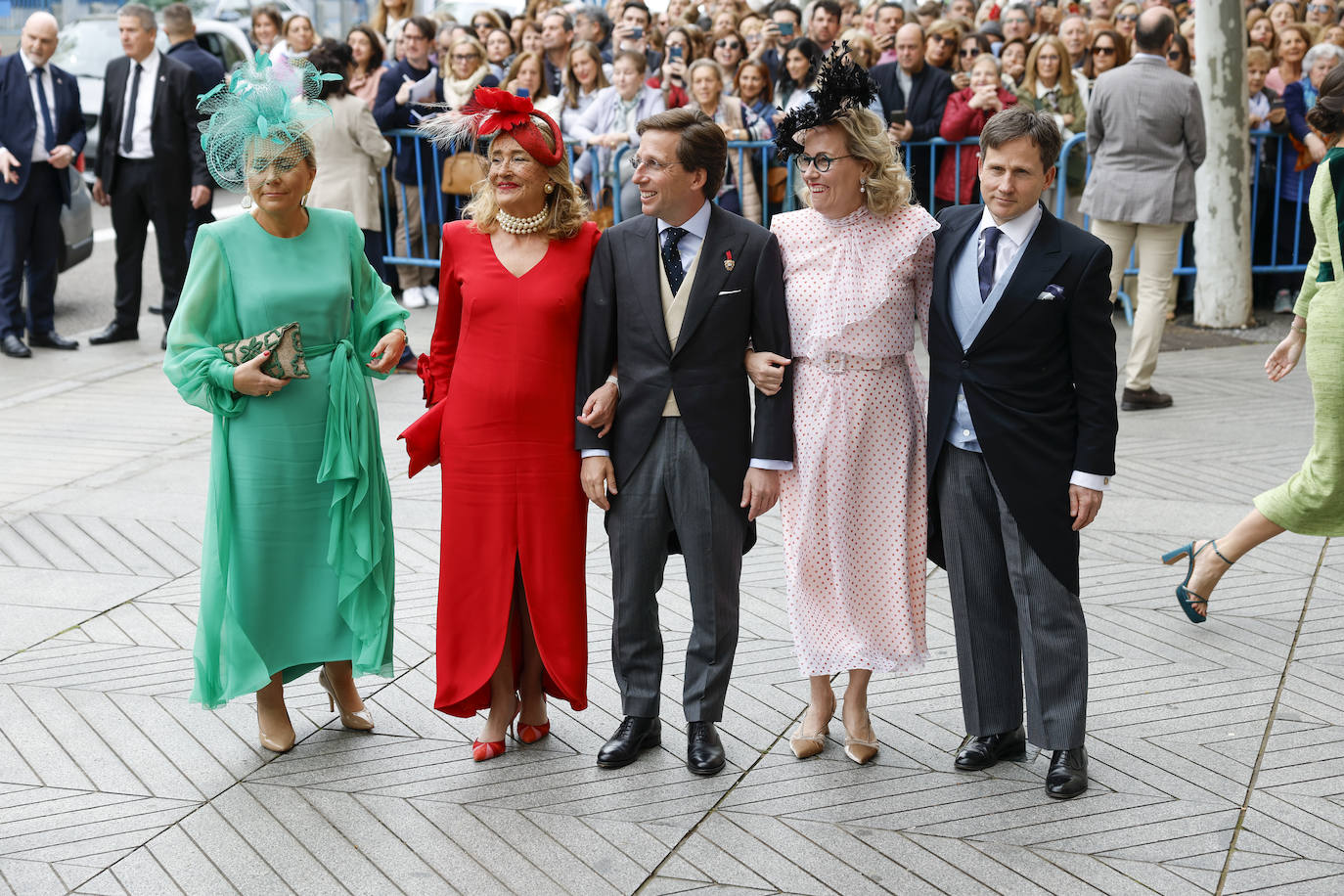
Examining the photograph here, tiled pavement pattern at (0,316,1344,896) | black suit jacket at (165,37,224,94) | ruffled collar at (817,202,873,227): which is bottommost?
tiled pavement pattern at (0,316,1344,896)

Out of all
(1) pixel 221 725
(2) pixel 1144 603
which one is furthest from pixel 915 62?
(1) pixel 221 725

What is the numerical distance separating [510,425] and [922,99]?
6909 mm

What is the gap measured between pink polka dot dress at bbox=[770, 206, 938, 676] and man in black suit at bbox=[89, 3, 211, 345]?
683cm

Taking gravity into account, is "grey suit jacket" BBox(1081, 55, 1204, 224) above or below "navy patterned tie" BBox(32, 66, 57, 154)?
below

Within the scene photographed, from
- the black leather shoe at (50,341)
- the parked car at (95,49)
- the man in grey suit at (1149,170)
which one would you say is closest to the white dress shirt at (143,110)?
the black leather shoe at (50,341)

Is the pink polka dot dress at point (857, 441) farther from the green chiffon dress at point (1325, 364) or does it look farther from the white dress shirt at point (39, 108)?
the white dress shirt at point (39, 108)

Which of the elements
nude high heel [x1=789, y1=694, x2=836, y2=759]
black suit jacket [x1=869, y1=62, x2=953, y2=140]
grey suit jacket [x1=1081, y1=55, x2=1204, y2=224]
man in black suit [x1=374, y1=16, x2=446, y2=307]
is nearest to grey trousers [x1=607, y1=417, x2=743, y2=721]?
nude high heel [x1=789, y1=694, x2=836, y2=759]

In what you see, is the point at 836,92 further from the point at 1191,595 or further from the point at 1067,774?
the point at 1191,595

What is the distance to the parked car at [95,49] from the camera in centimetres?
1830

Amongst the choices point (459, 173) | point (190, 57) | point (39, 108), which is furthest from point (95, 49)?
point (459, 173)

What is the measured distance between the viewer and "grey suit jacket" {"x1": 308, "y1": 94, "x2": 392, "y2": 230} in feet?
31.4

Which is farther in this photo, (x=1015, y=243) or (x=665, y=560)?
(x=665, y=560)

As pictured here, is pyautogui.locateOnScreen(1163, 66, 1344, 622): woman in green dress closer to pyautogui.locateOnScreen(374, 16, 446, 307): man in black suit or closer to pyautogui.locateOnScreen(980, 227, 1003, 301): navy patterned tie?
pyautogui.locateOnScreen(980, 227, 1003, 301): navy patterned tie

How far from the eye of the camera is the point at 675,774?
4359mm
